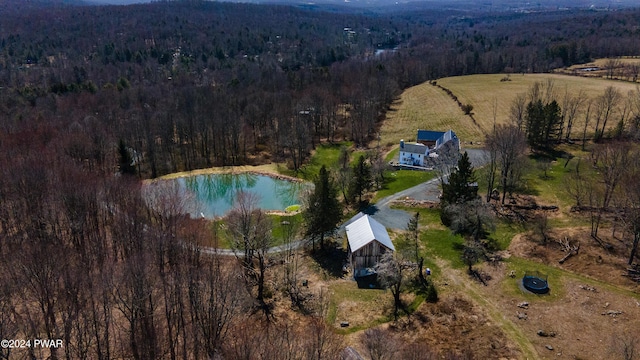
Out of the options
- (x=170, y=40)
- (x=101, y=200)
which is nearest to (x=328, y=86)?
(x=101, y=200)

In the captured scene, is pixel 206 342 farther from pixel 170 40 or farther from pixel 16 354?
pixel 170 40

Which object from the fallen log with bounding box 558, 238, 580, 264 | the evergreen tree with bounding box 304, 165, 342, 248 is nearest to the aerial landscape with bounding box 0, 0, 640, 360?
the fallen log with bounding box 558, 238, 580, 264

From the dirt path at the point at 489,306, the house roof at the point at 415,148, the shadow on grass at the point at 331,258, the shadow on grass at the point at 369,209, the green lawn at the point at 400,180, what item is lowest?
the shadow on grass at the point at 331,258

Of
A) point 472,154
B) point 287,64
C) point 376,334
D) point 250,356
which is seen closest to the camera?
point 250,356

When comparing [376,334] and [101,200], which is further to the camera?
[101,200]

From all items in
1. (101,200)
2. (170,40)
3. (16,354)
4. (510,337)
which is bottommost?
(510,337)

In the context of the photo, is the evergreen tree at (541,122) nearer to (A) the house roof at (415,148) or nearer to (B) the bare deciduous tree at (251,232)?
(A) the house roof at (415,148)

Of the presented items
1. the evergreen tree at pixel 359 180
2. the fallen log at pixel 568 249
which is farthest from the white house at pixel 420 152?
the fallen log at pixel 568 249
